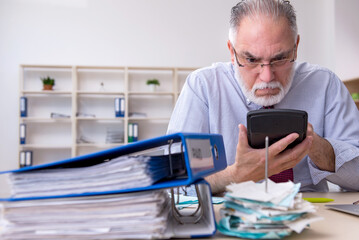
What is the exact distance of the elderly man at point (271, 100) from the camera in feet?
3.52

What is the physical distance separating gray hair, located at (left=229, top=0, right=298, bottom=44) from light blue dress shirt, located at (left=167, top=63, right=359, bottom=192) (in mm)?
223

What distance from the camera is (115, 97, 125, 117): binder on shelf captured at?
188 inches

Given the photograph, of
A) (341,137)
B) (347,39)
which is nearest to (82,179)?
(341,137)

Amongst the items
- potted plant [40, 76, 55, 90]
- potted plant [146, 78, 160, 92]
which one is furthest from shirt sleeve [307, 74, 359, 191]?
potted plant [40, 76, 55, 90]

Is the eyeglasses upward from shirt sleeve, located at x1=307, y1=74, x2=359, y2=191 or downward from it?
upward

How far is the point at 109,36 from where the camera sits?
507 centimetres

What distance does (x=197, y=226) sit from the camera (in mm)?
562

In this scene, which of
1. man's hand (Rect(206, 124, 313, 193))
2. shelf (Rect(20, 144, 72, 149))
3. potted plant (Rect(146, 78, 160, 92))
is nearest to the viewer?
man's hand (Rect(206, 124, 313, 193))

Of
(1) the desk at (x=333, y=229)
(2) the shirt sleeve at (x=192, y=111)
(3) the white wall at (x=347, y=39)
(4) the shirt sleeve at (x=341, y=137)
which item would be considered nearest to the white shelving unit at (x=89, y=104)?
(3) the white wall at (x=347, y=39)

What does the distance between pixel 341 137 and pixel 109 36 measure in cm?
425

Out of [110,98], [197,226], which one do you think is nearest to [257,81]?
[197,226]

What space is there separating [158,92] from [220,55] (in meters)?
1.16

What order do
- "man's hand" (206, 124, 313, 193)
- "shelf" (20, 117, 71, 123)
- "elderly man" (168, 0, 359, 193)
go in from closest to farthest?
"man's hand" (206, 124, 313, 193) → "elderly man" (168, 0, 359, 193) → "shelf" (20, 117, 71, 123)

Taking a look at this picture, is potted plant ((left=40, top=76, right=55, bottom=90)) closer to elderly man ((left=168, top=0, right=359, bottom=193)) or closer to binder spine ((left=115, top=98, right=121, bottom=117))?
binder spine ((left=115, top=98, right=121, bottom=117))
